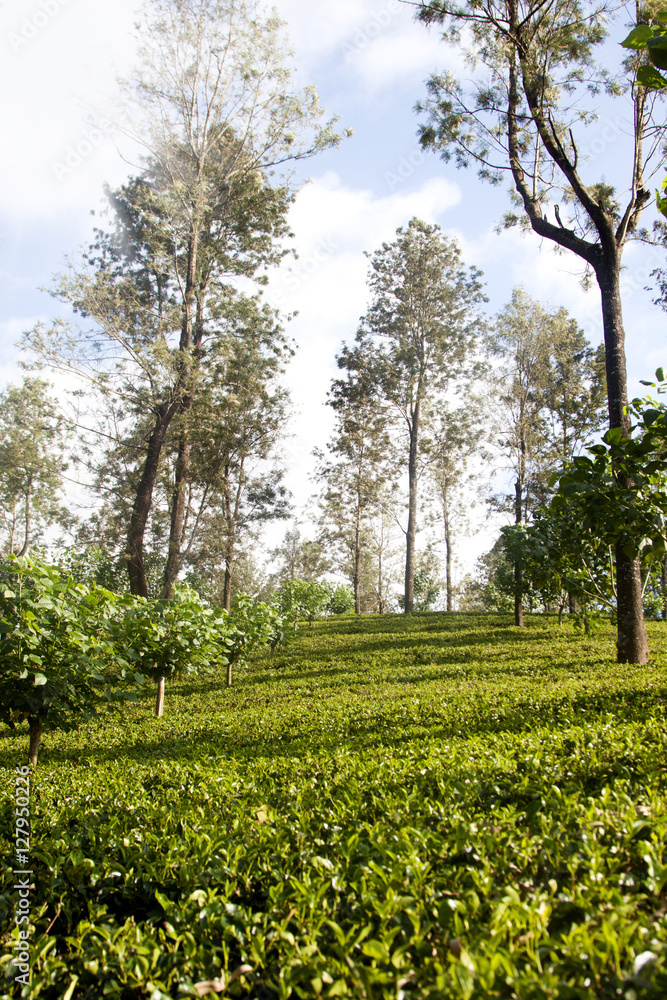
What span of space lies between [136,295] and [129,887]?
720 inches

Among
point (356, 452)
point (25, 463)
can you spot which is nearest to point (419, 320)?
point (356, 452)

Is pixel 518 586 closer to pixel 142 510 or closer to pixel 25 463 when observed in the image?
pixel 142 510

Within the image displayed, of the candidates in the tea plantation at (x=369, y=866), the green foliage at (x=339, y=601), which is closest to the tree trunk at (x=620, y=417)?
the tea plantation at (x=369, y=866)

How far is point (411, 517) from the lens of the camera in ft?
82.9

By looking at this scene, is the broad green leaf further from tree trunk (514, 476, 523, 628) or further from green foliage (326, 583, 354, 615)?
green foliage (326, 583, 354, 615)

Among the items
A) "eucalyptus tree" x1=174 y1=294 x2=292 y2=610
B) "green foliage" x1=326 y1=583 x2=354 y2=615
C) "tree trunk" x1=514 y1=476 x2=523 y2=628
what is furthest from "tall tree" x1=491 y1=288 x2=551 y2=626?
"green foliage" x1=326 y1=583 x2=354 y2=615

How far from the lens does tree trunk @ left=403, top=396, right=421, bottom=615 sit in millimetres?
24859

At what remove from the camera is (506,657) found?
10.8 meters

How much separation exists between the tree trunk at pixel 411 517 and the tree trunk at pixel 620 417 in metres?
15.9

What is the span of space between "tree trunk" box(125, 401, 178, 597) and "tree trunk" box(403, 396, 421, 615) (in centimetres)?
1255

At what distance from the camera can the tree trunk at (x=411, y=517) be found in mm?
24859

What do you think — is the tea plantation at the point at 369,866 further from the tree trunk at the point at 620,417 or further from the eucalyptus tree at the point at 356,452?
the eucalyptus tree at the point at 356,452

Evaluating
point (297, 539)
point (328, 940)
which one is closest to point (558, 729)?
point (328, 940)

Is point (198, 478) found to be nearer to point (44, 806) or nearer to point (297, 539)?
point (44, 806)
